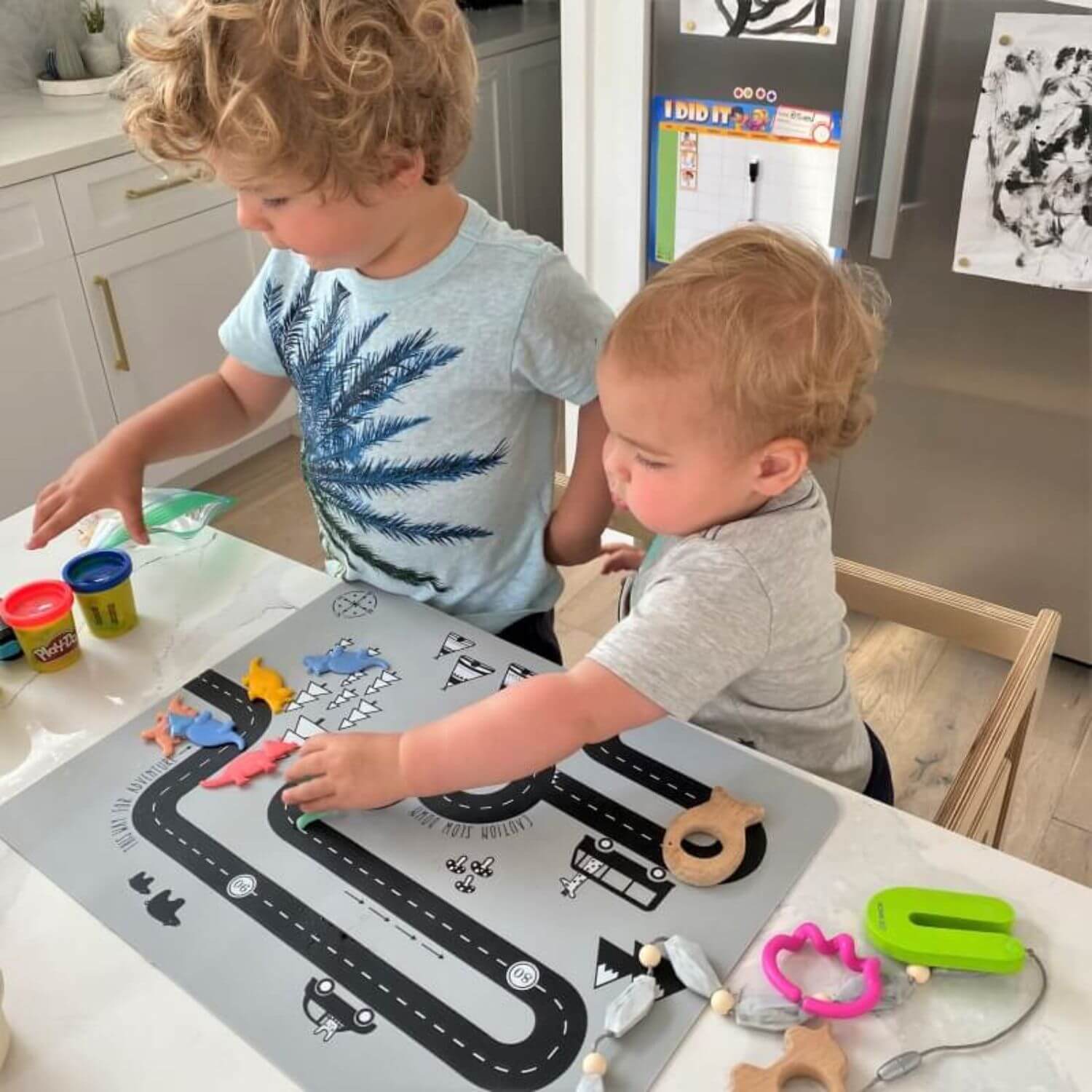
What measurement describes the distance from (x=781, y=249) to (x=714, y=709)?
37cm

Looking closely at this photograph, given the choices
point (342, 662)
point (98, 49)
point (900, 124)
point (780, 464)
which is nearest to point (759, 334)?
point (780, 464)

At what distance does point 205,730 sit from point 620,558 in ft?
1.53

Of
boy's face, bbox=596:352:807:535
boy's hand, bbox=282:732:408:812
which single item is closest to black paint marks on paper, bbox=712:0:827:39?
boy's face, bbox=596:352:807:535

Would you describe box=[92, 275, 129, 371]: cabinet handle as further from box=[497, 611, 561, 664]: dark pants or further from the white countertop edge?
box=[497, 611, 561, 664]: dark pants

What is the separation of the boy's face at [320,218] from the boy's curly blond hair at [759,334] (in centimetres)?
25

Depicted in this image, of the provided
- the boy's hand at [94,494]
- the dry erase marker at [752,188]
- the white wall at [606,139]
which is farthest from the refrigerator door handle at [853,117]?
the boy's hand at [94,494]

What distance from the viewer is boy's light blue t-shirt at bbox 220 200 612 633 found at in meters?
0.96

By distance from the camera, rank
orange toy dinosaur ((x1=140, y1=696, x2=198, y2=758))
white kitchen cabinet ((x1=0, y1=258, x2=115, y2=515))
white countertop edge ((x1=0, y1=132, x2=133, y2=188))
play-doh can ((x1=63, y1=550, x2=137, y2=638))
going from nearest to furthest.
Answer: orange toy dinosaur ((x1=140, y1=696, x2=198, y2=758))
play-doh can ((x1=63, y1=550, x2=137, y2=638))
white countertop edge ((x1=0, y1=132, x2=133, y2=188))
white kitchen cabinet ((x1=0, y1=258, x2=115, y2=515))

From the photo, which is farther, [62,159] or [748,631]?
[62,159]

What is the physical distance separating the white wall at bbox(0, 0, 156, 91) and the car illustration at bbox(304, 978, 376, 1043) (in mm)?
2461

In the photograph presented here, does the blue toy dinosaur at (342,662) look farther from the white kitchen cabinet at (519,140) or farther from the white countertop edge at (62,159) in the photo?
the white kitchen cabinet at (519,140)

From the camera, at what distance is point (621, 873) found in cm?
71

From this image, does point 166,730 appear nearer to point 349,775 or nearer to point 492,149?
point 349,775

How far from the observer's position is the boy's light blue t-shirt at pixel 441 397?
96 centimetres
